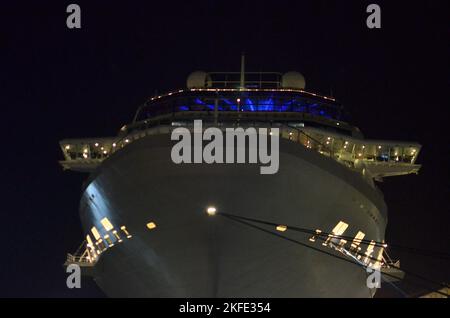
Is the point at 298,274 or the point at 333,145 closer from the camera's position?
the point at 298,274

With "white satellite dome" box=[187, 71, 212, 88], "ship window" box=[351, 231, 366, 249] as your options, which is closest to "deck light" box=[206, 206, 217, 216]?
"ship window" box=[351, 231, 366, 249]

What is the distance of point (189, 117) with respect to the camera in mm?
26359

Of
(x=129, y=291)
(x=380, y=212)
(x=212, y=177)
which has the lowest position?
(x=129, y=291)

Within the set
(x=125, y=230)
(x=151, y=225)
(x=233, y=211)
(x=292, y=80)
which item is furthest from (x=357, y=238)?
(x=292, y=80)

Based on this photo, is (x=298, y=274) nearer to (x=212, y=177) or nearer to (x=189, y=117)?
(x=212, y=177)

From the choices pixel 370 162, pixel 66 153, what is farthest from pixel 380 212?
pixel 66 153

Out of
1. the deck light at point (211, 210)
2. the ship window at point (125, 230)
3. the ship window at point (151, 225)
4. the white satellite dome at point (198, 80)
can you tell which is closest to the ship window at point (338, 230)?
the deck light at point (211, 210)

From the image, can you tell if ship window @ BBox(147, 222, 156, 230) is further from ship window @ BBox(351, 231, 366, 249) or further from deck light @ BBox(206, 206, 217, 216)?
ship window @ BBox(351, 231, 366, 249)

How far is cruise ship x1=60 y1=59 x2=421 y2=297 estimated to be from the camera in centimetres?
2356

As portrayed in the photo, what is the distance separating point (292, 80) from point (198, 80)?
10.9ft

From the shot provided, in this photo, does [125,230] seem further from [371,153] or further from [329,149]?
[371,153]

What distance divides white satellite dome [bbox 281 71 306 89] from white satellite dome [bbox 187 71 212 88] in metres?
2.71

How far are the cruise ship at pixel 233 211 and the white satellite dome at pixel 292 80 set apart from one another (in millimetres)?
3238
